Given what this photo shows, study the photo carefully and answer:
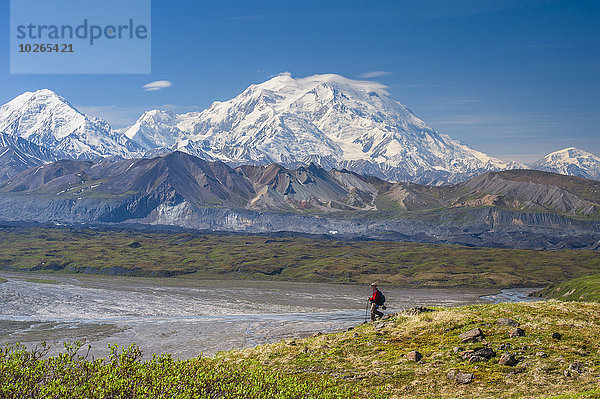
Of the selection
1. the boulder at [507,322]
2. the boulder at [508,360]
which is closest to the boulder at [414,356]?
the boulder at [508,360]

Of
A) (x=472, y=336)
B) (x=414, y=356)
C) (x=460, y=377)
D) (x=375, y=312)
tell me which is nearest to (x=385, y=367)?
(x=414, y=356)

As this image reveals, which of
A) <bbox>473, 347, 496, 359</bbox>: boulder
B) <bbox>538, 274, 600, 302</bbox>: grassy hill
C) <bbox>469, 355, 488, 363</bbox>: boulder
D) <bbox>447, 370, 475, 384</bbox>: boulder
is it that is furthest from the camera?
<bbox>538, 274, 600, 302</bbox>: grassy hill

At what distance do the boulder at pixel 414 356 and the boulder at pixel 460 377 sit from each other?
4.08m

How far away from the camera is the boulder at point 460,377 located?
36.6 meters

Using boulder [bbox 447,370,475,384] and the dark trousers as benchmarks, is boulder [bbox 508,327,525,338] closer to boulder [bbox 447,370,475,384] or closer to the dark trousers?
boulder [bbox 447,370,475,384]

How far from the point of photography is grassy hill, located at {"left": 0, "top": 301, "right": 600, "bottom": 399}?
2950 centimetres

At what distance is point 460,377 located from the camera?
36938 millimetres

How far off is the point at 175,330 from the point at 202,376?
84.2 m

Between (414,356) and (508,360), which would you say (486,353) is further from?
(414,356)

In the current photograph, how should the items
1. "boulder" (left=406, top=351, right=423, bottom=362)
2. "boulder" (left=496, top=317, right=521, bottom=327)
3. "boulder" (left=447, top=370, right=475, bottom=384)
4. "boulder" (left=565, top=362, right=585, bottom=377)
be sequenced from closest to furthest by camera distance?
"boulder" (left=565, top=362, right=585, bottom=377), "boulder" (left=447, top=370, right=475, bottom=384), "boulder" (left=406, top=351, right=423, bottom=362), "boulder" (left=496, top=317, right=521, bottom=327)

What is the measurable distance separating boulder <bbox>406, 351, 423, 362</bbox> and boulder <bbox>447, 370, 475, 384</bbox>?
4077 mm

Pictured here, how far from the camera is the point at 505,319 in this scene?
46.9m

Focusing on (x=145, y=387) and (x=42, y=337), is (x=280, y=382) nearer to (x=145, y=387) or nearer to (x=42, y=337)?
(x=145, y=387)

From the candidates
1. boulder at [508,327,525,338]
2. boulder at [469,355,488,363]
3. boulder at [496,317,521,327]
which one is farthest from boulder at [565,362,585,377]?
boulder at [496,317,521,327]
